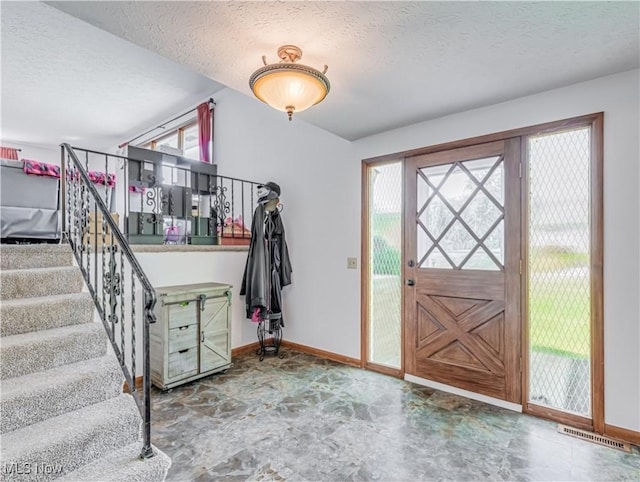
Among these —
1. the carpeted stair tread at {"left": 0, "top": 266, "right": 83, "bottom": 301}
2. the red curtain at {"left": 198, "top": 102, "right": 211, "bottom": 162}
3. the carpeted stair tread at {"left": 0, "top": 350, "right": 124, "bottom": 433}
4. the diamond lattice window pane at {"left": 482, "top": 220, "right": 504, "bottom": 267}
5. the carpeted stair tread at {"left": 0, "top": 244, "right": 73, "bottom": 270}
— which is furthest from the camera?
the red curtain at {"left": 198, "top": 102, "right": 211, "bottom": 162}

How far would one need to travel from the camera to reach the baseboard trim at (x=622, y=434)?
2002 millimetres

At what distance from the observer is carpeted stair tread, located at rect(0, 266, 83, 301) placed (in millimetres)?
1979

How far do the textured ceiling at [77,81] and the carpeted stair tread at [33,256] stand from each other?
8.02 feet

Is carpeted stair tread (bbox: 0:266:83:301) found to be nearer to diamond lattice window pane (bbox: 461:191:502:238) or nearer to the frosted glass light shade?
the frosted glass light shade

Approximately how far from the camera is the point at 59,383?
62.4 inches

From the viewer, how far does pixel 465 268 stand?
8.96 feet

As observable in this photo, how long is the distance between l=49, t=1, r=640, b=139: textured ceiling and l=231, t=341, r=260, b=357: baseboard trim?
2859 millimetres

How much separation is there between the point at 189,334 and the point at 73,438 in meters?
1.47

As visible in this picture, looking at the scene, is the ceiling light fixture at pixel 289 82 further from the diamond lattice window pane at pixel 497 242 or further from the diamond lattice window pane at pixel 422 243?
the diamond lattice window pane at pixel 497 242

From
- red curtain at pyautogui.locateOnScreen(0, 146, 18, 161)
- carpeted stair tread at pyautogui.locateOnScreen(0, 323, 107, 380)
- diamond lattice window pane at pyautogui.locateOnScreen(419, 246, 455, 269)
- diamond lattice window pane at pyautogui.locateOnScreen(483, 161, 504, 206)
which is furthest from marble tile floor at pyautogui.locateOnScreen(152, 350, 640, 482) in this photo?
red curtain at pyautogui.locateOnScreen(0, 146, 18, 161)

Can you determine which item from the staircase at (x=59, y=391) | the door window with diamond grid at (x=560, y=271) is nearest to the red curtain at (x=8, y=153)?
the staircase at (x=59, y=391)

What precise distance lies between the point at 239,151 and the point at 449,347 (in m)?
3.85

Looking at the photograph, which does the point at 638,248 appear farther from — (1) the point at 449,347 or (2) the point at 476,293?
(1) the point at 449,347

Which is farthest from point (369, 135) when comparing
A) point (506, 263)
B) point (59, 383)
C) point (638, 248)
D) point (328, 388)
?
point (59, 383)
